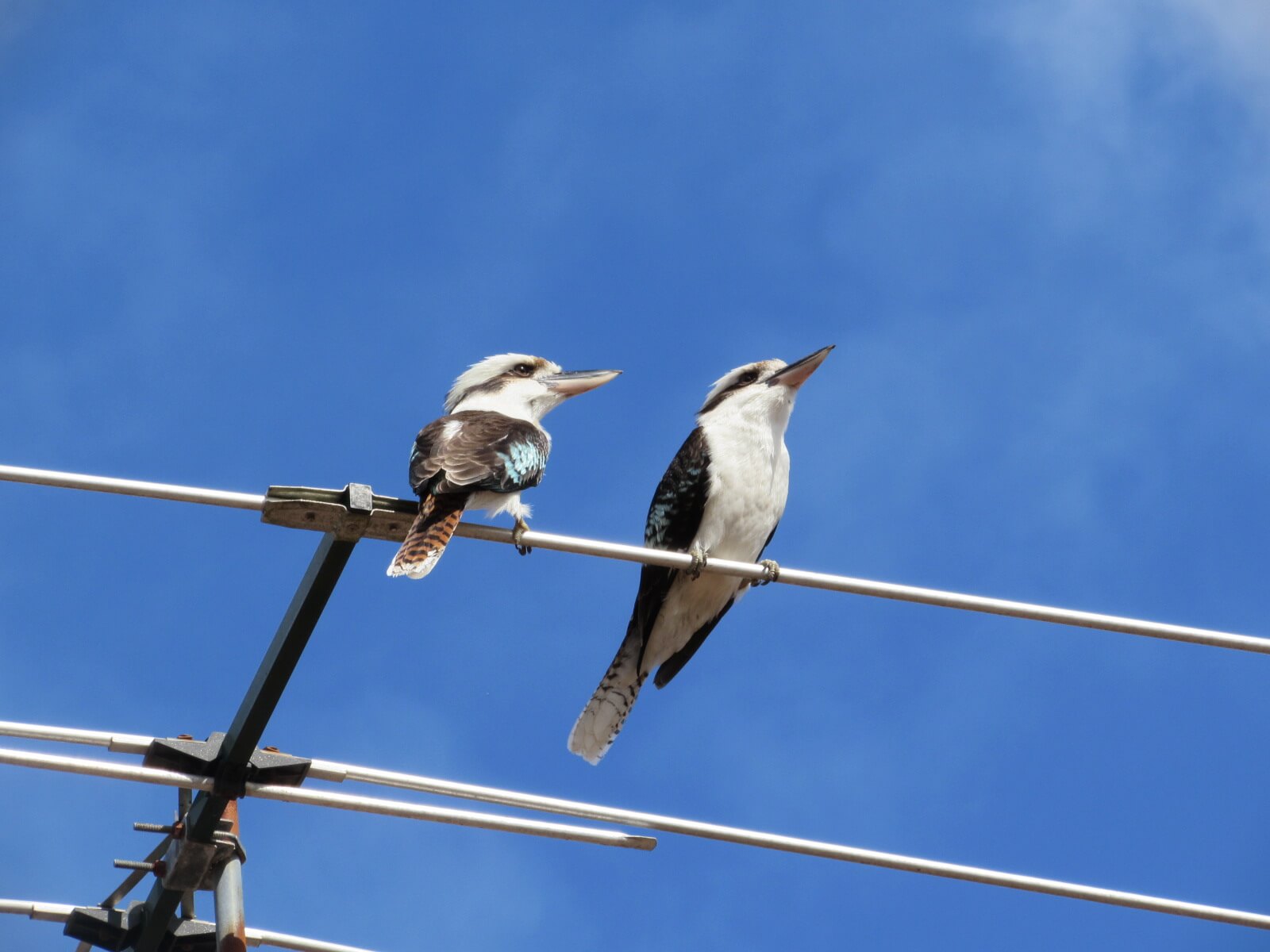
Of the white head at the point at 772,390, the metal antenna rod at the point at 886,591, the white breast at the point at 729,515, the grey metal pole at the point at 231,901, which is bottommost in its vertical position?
the grey metal pole at the point at 231,901

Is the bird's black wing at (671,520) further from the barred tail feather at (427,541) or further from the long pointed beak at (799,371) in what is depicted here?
the barred tail feather at (427,541)

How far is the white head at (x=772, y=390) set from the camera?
292 inches

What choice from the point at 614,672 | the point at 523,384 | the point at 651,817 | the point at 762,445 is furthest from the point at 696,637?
the point at 651,817

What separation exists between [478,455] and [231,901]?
215 cm

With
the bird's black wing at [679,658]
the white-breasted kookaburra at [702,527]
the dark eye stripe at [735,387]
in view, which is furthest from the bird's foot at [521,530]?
the dark eye stripe at [735,387]

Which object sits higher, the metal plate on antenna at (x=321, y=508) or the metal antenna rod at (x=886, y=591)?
the metal antenna rod at (x=886, y=591)

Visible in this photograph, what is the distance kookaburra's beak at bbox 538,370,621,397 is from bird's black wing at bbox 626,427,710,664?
1.96 feet

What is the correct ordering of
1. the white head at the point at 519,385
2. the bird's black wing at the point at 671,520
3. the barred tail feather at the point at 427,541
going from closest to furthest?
the barred tail feather at the point at 427,541, the white head at the point at 519,385, the bird's black wing at the point at 671,520

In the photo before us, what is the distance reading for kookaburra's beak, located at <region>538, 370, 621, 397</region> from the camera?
7.08 meters

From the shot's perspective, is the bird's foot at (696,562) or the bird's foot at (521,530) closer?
the bird's foot at (696,562)

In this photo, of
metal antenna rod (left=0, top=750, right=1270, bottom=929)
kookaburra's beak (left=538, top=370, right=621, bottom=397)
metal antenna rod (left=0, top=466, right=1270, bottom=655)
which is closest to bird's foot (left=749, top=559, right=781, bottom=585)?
metal antenna rod (left=0, top=466, right=1270, bottom=655)

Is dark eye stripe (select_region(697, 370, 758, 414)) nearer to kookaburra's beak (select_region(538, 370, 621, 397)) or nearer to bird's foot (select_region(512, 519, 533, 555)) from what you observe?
kookaburra's beak (select_region(538, 370, 621, 397))

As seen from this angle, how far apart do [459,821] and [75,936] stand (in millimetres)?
1149

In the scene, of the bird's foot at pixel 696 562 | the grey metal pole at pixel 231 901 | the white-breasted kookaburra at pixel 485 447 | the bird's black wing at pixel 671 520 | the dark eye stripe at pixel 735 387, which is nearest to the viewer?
the grey metal pole at pixel 231 901
